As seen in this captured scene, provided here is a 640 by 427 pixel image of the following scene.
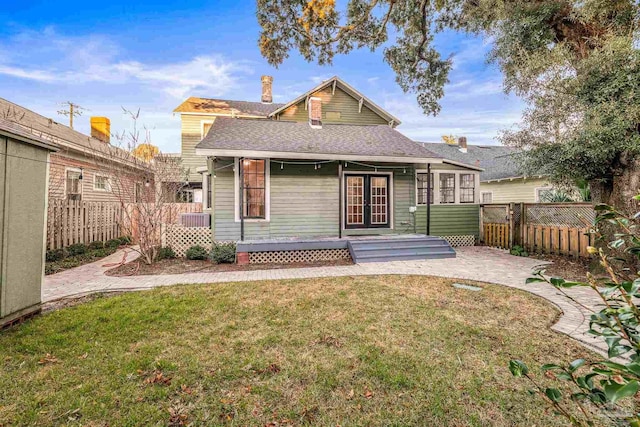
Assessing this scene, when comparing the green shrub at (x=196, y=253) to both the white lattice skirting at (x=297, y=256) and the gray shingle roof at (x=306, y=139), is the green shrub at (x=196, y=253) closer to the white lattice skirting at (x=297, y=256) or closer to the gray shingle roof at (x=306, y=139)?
the white lattice skirting at (x=297, y=256)

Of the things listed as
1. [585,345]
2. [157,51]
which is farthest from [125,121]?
[585,345]

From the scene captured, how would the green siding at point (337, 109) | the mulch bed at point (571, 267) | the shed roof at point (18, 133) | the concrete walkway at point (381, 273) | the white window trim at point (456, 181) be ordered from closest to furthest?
the shed roof at point (18, 133) → the concrete walkway at point (381, 273) → the mulch bed at point (571, 267) → the white window trim at point (456, 181) → the green siding at point (337, 109)

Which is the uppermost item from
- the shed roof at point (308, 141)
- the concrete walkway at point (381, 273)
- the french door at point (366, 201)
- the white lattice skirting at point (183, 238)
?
the shed roof at point (308, 141)

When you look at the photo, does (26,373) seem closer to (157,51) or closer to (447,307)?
(447,307)

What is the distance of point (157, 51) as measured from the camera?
13984 millimetres

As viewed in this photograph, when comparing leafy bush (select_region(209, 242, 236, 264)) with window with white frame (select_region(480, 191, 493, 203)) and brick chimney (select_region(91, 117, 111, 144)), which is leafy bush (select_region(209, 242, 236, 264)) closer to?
brick chimney (select_region(91, 117, 111, 144))

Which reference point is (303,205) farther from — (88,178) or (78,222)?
(88,178)

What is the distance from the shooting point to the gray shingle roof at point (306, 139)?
10.1m

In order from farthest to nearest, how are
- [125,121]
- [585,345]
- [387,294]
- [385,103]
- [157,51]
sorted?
[385,103] → [157,51] → [125,121] → [387,294] → [585,345]

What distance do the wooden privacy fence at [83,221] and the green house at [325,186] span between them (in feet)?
7.75

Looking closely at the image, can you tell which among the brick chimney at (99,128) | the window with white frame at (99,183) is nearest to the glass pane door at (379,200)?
the window with white frame at (99,183)

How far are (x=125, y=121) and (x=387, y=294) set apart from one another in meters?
8.76

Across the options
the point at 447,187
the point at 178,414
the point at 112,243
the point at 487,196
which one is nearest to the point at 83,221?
the point at 112,243

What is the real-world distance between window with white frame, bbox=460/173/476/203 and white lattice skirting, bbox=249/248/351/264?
243 inches
